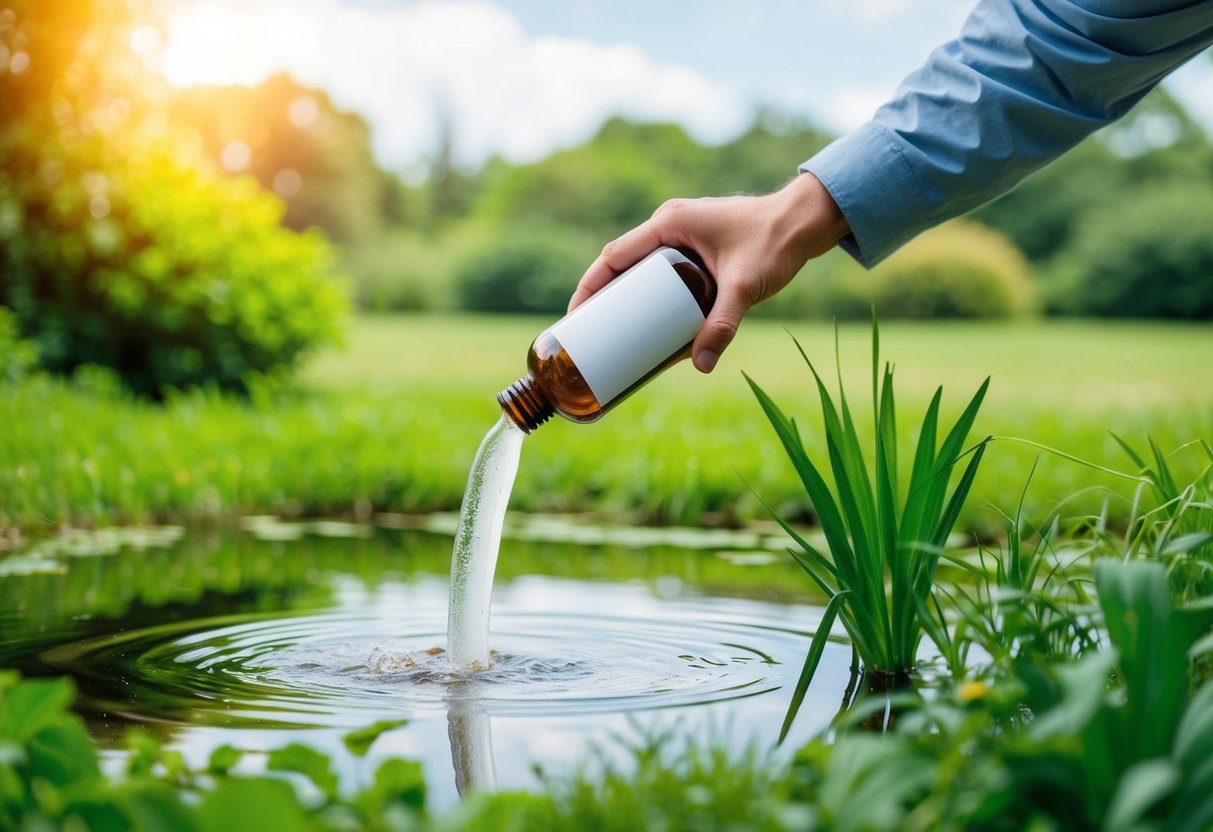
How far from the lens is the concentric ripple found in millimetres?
1854

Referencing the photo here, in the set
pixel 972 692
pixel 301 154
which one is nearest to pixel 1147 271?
pixel 972 692

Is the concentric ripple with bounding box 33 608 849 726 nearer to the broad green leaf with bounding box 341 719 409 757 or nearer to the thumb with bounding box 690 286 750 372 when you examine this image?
the broad green leaf with bounding box 341 719 409 757

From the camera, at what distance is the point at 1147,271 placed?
78.5 ft

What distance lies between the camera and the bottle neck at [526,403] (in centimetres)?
192

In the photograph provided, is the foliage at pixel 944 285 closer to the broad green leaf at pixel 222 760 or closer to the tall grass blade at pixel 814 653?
the tall grass blade at pixel 814 653

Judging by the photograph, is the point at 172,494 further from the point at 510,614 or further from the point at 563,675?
the point at 563,675

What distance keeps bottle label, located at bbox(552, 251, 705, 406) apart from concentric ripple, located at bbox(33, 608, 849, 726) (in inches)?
19.8

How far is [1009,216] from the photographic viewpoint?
28516mm

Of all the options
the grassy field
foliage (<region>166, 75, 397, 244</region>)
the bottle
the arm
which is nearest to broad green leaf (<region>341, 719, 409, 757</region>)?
the bottle

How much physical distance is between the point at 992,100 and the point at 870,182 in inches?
9.4

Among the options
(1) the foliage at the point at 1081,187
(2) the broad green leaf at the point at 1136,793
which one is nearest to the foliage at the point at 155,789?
(2) the broad green leaf at the point at 1136,793

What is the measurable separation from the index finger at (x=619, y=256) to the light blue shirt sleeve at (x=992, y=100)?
1.00 feet

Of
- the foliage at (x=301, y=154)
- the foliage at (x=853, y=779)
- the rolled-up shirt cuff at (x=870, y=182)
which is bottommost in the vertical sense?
the foliage at (x=853, y=779)

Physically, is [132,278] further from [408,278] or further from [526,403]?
[408,278]
